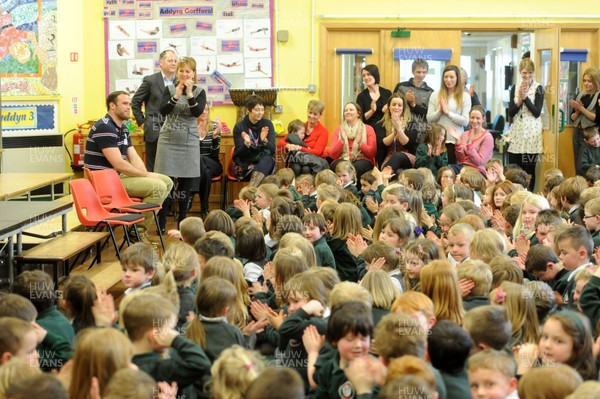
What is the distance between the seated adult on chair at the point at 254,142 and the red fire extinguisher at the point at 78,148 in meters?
1.96

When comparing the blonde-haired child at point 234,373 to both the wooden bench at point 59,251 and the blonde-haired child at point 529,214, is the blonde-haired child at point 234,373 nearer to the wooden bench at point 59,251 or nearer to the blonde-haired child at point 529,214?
the wooden bench at point 59,251

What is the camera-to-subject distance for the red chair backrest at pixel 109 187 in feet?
24.0

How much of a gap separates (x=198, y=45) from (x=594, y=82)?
4637 mm

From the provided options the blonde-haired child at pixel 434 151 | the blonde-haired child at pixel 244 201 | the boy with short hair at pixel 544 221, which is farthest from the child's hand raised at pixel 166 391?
the blonde-haired child at pixel 434 151

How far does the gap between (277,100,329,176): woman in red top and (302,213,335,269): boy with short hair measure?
382cm

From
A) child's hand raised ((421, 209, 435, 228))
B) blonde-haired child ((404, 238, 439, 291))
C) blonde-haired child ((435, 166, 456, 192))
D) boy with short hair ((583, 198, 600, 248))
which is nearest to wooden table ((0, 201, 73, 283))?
blonde-haired child ((404, 238, 439, 291))

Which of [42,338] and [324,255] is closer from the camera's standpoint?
[42,338]

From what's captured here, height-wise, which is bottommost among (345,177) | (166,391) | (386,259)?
(166,391)

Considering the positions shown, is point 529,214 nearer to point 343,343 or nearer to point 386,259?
point 386,259

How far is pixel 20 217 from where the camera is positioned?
6125 mm

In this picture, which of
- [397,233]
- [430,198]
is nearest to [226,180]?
[430,198]

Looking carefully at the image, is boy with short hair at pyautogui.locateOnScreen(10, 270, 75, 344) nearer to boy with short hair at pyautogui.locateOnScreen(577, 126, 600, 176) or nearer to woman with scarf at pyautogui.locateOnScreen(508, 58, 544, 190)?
woman with scarf at pyautogui.locateOnScreen(508, 58, 544, 190)

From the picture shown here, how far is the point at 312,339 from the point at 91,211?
3.65 meters

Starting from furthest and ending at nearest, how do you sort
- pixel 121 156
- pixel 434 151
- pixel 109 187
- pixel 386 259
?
pixel 434 151
pixel 121 156
pixel 109 187
pixel 386 259
